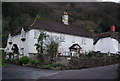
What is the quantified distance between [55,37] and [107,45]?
29.2ft

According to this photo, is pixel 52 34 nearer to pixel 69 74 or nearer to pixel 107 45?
pixel 107 45

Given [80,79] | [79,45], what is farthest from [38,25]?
[80,79]

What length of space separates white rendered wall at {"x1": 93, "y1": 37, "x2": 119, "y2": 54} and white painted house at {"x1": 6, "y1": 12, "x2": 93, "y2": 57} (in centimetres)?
130

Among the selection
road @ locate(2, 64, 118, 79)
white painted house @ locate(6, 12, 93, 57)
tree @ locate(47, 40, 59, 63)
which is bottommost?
road @ locate(2, 64, 118, 79)

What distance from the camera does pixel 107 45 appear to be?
3628 centimetres

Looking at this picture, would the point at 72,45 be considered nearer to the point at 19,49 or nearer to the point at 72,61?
the point at 19,49

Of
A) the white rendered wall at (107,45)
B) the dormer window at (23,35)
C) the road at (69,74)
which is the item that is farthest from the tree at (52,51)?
the white rendered wall at (107,45)

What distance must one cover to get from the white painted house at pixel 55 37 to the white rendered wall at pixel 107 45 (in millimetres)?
1296

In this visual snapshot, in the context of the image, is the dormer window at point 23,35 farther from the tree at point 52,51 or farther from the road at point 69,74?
the road at point 69,74

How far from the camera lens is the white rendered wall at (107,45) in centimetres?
3509

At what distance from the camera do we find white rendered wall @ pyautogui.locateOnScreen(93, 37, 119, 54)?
115 feet

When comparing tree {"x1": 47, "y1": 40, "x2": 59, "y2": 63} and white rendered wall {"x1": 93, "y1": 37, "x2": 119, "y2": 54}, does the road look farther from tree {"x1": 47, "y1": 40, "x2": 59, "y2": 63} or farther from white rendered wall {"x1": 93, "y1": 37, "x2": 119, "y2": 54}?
white rendered wall {"x1": 93, "y1": 37, "x2": 119, "y2": 54}

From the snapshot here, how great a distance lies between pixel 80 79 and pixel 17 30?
24.5m

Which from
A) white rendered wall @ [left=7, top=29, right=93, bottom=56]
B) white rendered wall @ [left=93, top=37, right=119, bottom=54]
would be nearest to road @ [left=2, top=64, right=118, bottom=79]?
white rendered wall @ [left=7, top=29, right=93, bottom=56]
